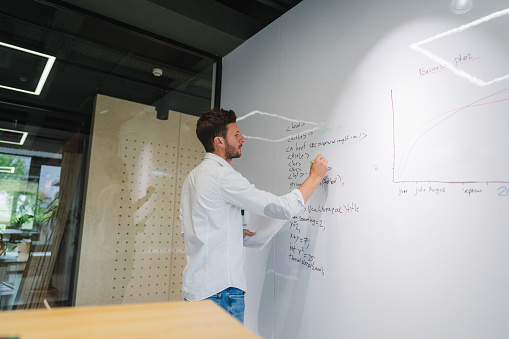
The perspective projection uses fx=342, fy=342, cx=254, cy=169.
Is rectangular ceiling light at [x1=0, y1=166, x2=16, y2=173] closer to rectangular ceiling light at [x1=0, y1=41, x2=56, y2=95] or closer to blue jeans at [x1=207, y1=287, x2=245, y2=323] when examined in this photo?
rectangular ceiling light at [x1=0, y1=41, x2=56, y2=95]

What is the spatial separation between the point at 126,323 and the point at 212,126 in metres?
1.48

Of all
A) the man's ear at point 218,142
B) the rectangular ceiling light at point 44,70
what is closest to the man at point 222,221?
the man's ear at point 218,142

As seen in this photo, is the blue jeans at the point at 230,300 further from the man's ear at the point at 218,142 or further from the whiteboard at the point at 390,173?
the man's ear at the point at 218,142

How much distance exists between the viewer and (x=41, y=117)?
6.56 ft

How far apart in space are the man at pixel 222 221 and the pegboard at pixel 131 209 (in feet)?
2.11

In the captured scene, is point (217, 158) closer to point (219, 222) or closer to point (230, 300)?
point (219, 222)

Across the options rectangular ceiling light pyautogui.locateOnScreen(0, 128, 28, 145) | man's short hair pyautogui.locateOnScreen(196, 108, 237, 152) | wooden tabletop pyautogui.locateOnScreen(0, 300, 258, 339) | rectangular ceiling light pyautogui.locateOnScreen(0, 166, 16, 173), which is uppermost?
man's short hair pyautogui.locateOnScreen(196, 108, 237, 152)

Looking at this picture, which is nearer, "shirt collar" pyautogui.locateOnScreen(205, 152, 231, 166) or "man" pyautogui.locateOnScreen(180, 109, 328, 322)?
"man" pyautogui.locateOnScreen(180, 109, 328, 322)

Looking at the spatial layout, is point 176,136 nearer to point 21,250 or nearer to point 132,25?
point 132,25

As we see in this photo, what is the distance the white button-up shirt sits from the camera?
5.21 feet

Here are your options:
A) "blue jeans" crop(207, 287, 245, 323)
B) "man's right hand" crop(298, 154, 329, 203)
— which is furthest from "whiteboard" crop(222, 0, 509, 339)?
"blue jeans" crop(207, 287, 245, 323)

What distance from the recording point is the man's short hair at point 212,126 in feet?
6.22

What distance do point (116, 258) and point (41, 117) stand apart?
3.16 feet

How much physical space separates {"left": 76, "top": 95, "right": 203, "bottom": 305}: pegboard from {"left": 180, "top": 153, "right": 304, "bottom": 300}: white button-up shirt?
696 mm
